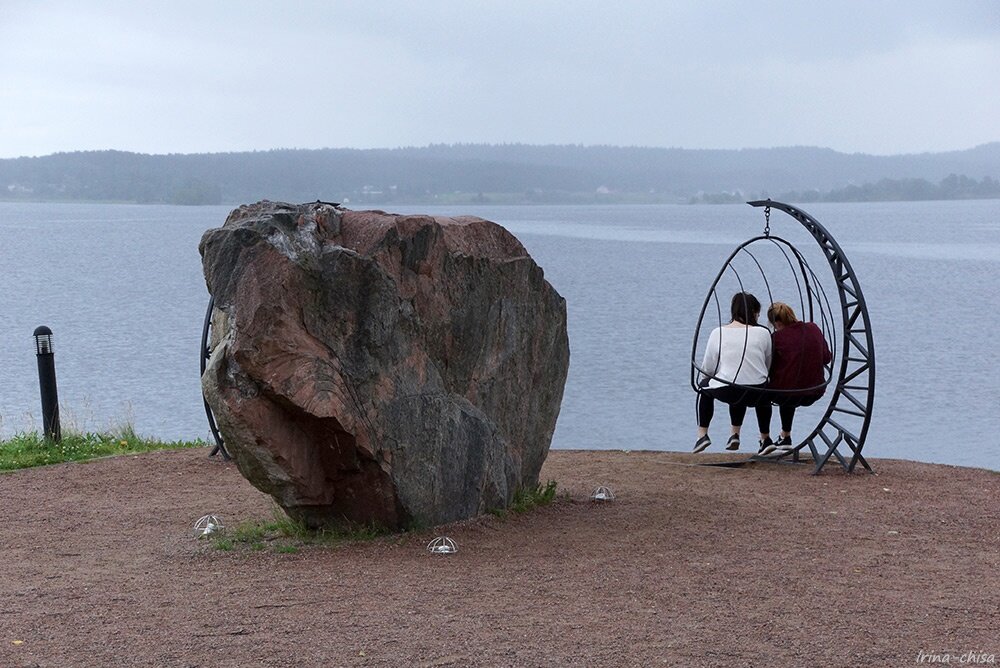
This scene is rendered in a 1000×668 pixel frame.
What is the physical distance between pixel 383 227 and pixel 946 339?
37.3 metres

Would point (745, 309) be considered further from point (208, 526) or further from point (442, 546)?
point (208, 526)

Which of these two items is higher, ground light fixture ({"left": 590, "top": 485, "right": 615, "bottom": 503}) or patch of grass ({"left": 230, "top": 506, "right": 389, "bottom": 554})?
patch of grass ({"left": 230, "top": 506, "right": 389, "bottom": 554})

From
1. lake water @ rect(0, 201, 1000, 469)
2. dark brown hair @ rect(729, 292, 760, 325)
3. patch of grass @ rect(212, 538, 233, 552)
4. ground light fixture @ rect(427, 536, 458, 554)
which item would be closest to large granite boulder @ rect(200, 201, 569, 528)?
ground light fixture @ rect(427, 536, 458, 554)

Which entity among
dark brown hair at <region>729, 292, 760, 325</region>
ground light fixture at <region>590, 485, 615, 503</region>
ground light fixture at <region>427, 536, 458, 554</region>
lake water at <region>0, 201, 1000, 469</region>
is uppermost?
dark brown hair at <region>729, 292, 760, 325</region>

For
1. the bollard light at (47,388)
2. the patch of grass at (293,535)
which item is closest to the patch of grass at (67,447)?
the bollard light at (47,388)

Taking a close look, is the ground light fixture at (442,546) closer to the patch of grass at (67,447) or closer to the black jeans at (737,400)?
the black jeans at (737,400)

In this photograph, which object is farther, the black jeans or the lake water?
the lake water

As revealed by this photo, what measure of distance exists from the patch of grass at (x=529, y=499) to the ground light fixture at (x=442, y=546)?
3.04ft

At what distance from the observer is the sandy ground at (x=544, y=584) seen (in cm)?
641

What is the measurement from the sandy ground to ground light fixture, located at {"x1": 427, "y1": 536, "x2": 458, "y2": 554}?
62 mm

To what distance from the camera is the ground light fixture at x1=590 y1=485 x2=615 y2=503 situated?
33.0 feet

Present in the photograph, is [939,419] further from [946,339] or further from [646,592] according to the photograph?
[646,592]

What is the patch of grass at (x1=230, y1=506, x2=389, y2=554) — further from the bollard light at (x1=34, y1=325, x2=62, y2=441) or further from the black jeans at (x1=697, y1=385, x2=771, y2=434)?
the bollard light at (x1=34, y1=325, x2=62, y2=441)

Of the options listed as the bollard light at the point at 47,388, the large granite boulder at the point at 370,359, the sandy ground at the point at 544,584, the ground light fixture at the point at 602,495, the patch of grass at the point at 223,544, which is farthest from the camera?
the bollard light at the point at 47,388
